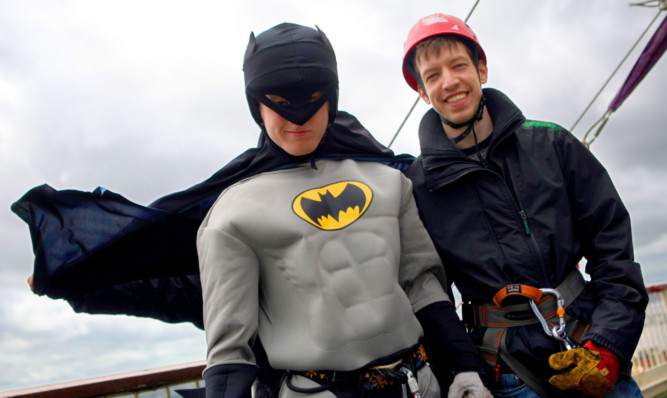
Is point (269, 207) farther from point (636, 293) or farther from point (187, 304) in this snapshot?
point (636, 293)

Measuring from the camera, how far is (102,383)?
2863 mm

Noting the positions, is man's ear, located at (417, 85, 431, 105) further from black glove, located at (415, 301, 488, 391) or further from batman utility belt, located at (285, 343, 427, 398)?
batman utility belt, located at (285, 343, 427, 398)

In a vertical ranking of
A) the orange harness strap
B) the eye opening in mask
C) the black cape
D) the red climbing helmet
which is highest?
the red climbing helmet

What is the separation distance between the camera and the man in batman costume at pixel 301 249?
1.63 m

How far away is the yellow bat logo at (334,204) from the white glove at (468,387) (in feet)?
2.05

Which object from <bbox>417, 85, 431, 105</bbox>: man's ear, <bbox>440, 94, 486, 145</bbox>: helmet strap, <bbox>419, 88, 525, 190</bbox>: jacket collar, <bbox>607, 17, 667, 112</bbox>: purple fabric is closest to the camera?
<bbox>419, 88, 525, 190</bbox>: jacket collar

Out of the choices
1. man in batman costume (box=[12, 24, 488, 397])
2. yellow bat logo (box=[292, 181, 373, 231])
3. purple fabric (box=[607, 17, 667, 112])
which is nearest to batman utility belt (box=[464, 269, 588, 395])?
man in batman costume (box=[12, 24, 488, 397])

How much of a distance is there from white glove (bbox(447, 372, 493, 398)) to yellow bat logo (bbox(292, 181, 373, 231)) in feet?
2.05

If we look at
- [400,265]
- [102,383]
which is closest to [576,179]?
[400,265]

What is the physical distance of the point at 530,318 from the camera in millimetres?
1798

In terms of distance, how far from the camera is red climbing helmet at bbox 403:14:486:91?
2.07 meters

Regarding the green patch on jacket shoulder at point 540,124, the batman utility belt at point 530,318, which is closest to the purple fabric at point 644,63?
the green patch on jacket shoulder at point 540,124

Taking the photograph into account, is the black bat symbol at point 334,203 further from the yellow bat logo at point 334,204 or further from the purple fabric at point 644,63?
the purple fabric at point 644,63

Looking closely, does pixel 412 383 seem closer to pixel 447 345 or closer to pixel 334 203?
pixel 447 345
